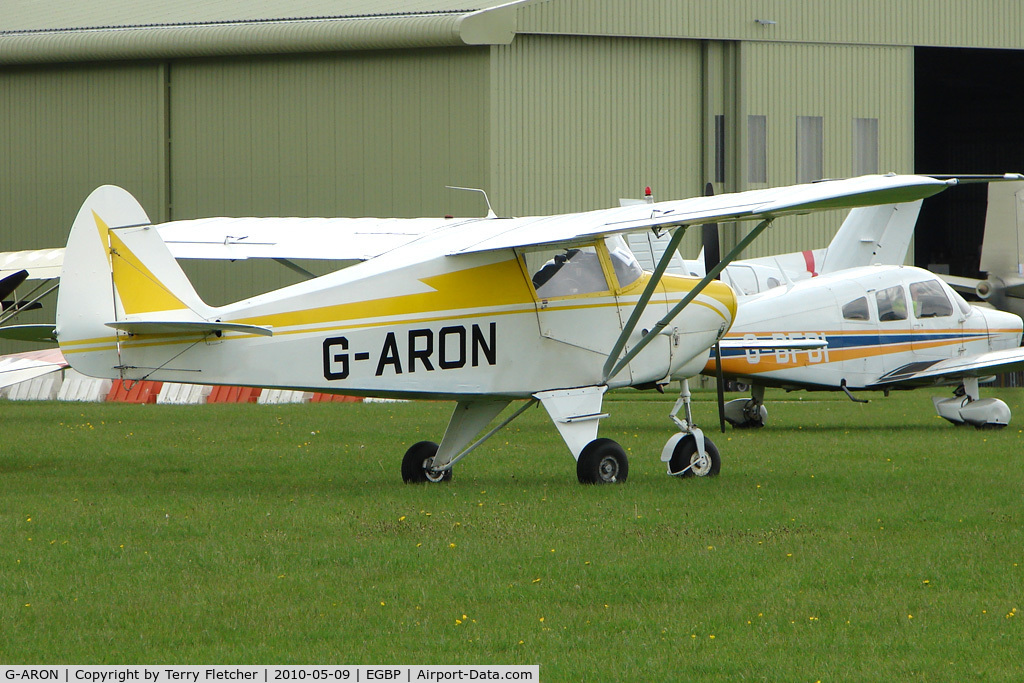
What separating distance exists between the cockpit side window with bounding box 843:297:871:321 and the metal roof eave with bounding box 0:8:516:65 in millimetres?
12573

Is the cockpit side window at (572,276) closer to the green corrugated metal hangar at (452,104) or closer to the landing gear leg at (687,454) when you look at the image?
the landing gear leg at (687,454)

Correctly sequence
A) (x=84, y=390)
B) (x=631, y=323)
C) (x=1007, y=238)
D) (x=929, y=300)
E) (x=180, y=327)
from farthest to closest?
1. (x=84, y=390)
2. (x=1007, y=238)
3. (x=929, y=300)
4. (x=631, y=323)
5. (x=180, y=327)

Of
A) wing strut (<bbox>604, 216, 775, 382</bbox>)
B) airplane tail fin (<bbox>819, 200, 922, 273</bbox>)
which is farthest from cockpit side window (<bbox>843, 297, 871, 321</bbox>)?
wing strut (<bbox>604, 216, 775, 382</bbox>)

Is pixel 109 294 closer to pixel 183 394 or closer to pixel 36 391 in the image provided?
pixel 183 394

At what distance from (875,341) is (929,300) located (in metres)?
1.11

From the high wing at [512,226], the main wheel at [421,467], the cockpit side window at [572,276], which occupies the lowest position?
the main wheel at [421,467]

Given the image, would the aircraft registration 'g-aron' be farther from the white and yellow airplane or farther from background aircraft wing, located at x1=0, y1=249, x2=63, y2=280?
background aircraft wing, located at x1=0, y1=249, x2=63, y2=280

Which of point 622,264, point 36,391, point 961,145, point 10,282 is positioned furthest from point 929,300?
point 961,145

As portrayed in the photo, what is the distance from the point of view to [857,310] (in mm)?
17828

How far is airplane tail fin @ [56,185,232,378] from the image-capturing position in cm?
995

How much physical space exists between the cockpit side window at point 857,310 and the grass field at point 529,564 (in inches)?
151

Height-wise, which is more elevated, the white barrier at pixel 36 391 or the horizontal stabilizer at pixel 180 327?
the horizontal stabilizer at pixel 180 327

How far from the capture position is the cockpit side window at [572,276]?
37.5 feet

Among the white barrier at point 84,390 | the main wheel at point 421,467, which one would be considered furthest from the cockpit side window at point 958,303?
the white barrier at point 84,390
